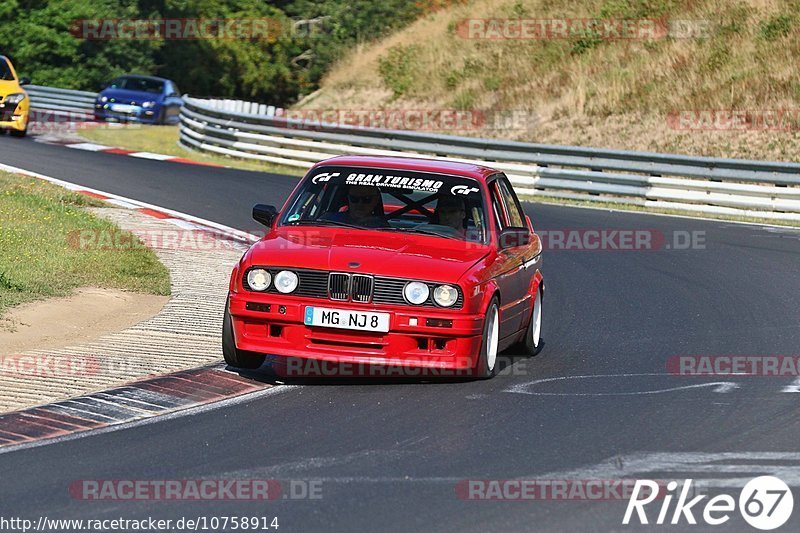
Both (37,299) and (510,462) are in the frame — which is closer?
(510,462)

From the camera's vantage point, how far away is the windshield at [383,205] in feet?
32.9

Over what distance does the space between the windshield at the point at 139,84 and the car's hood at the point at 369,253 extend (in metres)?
28.3

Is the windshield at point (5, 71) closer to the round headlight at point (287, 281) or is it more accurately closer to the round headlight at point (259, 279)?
the round headlight at point (259, 279)

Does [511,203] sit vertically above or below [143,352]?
above

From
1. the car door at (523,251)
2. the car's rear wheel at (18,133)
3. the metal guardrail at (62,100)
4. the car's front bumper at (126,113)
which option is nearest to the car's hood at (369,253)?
the car door at (523,251)

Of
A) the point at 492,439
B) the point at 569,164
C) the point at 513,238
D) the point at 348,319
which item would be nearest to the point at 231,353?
the point at 348,319

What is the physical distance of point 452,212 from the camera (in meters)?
10.1

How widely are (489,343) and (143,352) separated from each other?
101 inches

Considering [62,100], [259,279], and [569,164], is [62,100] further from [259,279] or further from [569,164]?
[259,279]

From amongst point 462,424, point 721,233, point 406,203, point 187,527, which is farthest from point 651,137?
point 187,527

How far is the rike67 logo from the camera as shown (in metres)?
6.00

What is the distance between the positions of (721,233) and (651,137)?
1114cm

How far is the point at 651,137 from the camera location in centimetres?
3086

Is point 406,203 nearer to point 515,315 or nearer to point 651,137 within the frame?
point 515,315
